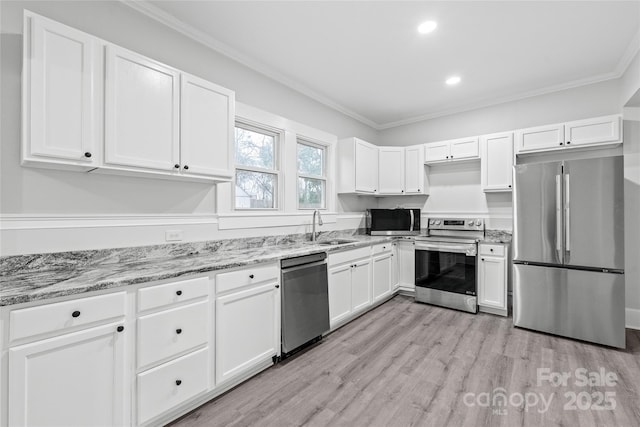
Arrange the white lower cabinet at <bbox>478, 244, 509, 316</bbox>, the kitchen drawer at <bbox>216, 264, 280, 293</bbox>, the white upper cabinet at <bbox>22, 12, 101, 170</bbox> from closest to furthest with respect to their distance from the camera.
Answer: the white upper cabinet at <bbox>22, 12, 101, 170</bbox>
the kitchen drawer at <bbox>216, 264, 280, 293</bbox>
the white lower cabinet at <bbox>478, 244, 509, 316</bbox>

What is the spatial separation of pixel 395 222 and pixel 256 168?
95.8 inches

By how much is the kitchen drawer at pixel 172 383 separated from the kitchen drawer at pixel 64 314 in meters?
0.43

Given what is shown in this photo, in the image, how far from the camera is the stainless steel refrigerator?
9.06 ft

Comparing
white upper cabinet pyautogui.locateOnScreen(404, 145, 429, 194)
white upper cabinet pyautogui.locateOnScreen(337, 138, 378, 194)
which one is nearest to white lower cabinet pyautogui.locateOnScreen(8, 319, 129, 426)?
white upper cabinet pyautogui.locateOnScreen(337, 138, 378, 194)

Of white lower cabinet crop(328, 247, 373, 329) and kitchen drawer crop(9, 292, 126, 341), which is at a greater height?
kitchen drawer crop(9, 292, 126, 341)

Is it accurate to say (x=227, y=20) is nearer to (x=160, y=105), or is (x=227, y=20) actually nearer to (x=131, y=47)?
(x=131, y=47)

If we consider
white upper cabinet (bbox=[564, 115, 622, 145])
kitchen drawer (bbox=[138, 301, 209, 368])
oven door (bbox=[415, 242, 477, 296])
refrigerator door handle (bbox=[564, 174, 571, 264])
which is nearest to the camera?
kitchen drawer (bbox=[138, 301, 209, 368])

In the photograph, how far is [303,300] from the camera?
2.69 meters

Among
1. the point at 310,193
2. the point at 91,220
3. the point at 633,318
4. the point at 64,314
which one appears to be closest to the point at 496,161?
the point at 633,318

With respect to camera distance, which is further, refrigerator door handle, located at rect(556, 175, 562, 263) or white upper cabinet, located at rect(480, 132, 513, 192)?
white upper cabinet, located at rect(480, 132, 513, 192)

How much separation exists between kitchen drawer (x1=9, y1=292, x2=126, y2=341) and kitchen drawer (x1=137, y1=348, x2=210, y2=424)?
1.41ft

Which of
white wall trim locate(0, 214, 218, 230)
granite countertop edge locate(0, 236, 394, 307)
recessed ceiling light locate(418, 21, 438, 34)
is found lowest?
granite countertop edge locate(0, 236, 394, 307)

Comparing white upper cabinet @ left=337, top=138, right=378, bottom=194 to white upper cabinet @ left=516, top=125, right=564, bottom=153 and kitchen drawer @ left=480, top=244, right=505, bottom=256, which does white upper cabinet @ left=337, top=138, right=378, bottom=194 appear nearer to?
kitchen drawer @ left=480, top=244, right=505, bottom=256

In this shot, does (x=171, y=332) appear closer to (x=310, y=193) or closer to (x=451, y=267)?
(x=310, y=193)
